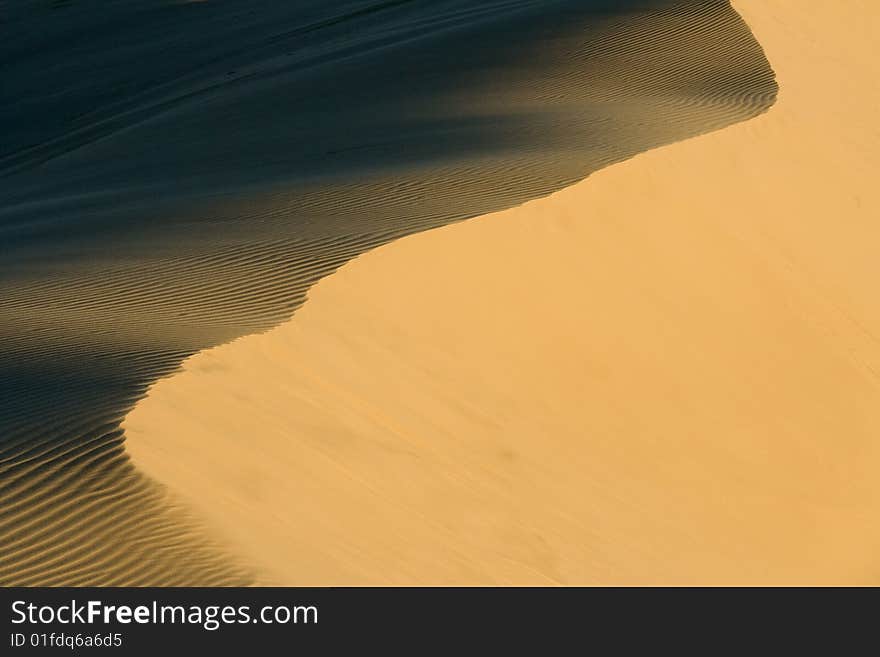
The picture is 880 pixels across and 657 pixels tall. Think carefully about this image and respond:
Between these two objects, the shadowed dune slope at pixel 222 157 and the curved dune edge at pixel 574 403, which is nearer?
the shadowed dune slope at pixel 222 157

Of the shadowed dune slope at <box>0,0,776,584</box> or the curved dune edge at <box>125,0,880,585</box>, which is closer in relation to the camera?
the shadowed dune slope at <box>0,0,776,584</box>

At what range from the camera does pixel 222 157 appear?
15383 millimetres

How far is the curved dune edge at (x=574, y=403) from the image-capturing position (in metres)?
6.94

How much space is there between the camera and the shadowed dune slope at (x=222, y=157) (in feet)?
21.6

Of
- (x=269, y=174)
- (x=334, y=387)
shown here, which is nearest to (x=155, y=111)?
(x=269, y=174)

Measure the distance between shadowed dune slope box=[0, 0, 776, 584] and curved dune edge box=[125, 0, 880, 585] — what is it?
1.17 feet

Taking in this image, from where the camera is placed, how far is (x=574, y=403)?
9.03 meters

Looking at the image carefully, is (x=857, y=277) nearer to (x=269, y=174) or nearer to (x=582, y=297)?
(x=582, y=297)

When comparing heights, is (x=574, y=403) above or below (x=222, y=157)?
below

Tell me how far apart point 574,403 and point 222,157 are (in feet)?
24.5

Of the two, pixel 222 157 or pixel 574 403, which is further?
pixel 222 157

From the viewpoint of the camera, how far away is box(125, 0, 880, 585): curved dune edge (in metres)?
6.94

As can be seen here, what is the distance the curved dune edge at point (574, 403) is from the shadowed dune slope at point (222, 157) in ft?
1.17
